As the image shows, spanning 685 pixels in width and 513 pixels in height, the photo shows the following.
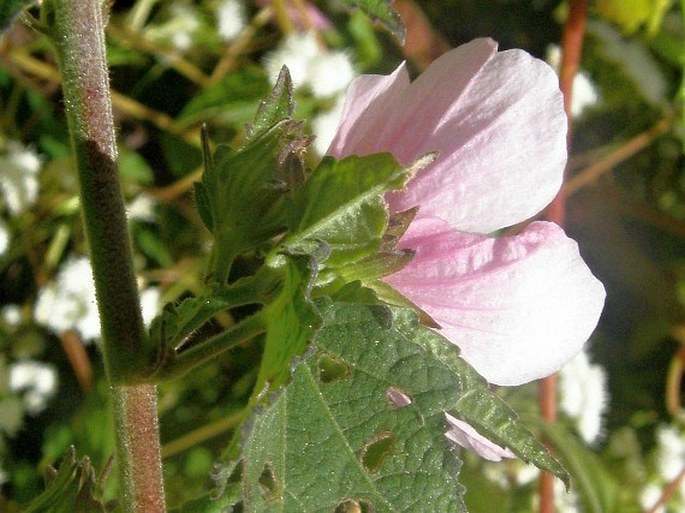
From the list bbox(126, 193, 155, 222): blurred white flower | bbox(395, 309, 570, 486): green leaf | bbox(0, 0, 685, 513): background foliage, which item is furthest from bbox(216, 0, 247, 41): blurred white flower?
bbox(395, 309, 570, 486): green leaf

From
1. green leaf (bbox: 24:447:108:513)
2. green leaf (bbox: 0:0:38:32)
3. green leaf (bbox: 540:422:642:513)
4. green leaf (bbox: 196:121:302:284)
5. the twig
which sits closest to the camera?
green leaf (bbox: 0:0:38:32)

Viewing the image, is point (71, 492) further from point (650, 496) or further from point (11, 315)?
point (650, 496)

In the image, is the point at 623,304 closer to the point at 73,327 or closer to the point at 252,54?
the point at 252,54

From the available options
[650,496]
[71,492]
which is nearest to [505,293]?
[71,492]

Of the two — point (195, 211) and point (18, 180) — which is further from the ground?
point (18, 180)

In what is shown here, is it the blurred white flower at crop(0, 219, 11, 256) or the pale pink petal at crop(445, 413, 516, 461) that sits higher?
the blurred white flower at crop(0, 219, 11, 256)

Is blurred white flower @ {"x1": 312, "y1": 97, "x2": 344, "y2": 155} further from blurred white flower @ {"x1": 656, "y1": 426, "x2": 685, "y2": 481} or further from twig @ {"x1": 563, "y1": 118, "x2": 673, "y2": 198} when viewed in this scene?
blurred white flower @ {"x1": 656, "y1": 426, "x2": 685, "y2": 481}

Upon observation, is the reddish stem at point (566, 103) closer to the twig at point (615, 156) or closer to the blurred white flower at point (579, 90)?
the blurred white flower at point (579, 90)
